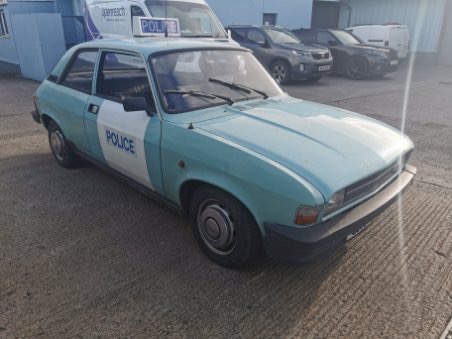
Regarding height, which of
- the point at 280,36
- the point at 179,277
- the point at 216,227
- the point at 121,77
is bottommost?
the point at 179,277

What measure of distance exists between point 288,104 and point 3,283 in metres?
2.73

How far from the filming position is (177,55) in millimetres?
3191

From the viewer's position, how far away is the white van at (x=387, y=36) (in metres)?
Answer: 15.0

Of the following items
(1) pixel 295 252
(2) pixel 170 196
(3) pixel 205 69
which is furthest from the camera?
(3) pixel 205 69

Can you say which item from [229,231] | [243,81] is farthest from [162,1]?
[229,231]

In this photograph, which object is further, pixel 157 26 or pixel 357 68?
pixel 357 68

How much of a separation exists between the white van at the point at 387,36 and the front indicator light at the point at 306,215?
14619 millimetres

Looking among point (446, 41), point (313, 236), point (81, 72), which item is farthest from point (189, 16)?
point (446, 41)

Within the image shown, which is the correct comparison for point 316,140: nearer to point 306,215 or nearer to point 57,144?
point 306,215

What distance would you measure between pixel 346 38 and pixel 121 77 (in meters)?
12.2

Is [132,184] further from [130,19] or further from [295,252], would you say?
[130,19]

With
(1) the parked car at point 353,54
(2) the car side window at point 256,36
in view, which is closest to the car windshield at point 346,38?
(1) the parked car at point 353,54

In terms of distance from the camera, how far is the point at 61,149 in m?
4.57

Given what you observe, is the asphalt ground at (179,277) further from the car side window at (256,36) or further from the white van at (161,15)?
the car side window at (256,36)
